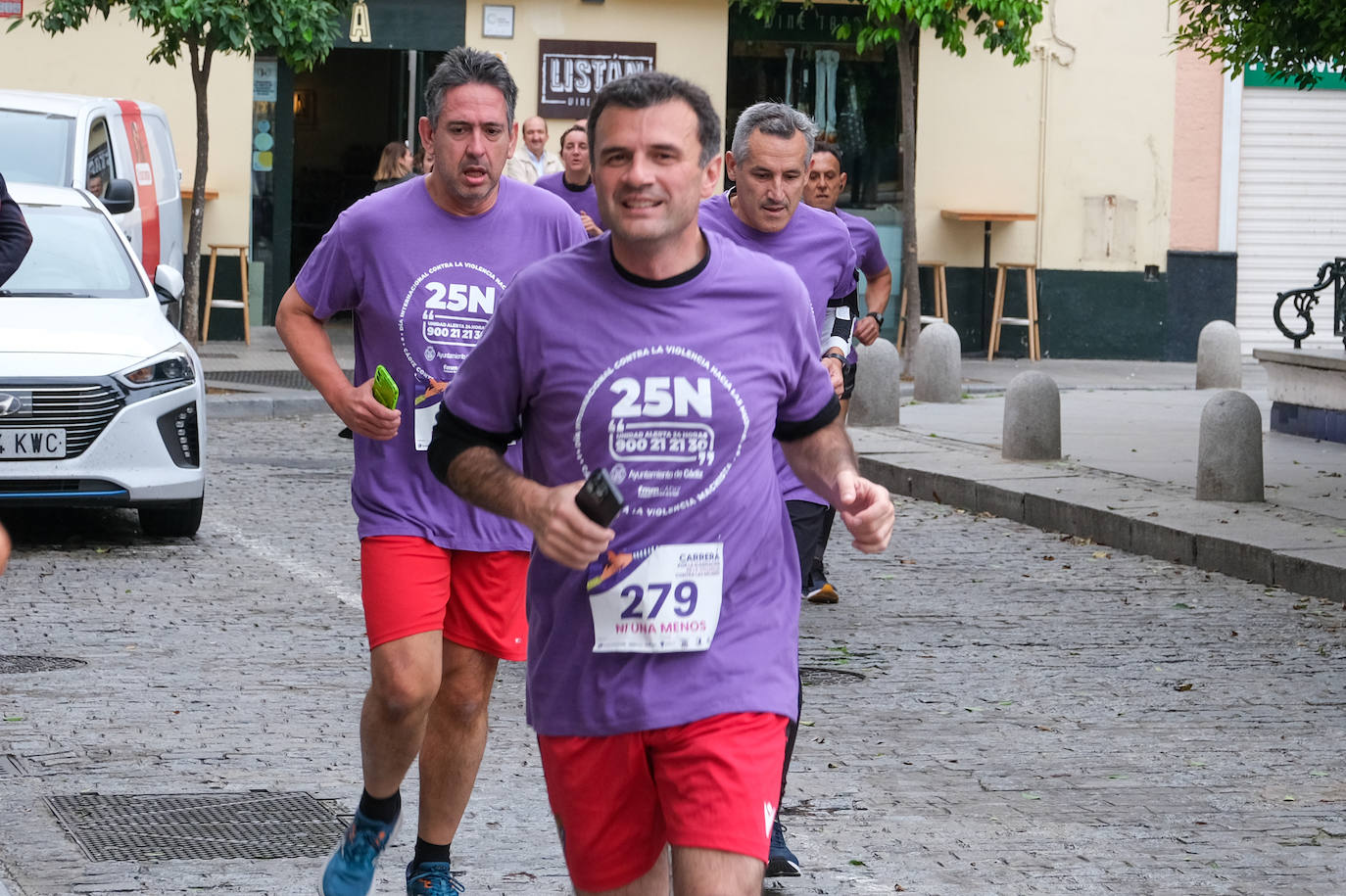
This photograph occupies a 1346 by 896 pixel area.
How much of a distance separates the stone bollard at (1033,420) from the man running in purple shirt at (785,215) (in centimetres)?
758

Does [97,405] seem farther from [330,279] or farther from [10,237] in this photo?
[330,279]

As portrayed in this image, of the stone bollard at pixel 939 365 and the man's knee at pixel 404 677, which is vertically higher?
Result: the stone bollard at pixel 939 365

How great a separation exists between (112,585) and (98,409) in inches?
40.9

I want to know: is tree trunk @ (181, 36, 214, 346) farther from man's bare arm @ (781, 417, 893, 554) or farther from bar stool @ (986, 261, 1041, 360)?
man's bare arm @ (781, 417, 893, 554)

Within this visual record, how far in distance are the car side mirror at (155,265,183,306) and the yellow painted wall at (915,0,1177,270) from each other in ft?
45.4

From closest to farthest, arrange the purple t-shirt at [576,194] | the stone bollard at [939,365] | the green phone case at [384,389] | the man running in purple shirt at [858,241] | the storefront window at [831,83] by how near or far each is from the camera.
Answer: the green phone case at [384,389]
the man running in purple shirt at [858,241]
the purple t-shirt at [576,194]
the stone bollard at [939,365]
the storefront window at [831,83]

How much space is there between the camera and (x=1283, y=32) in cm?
1172

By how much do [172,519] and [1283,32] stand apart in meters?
6.65

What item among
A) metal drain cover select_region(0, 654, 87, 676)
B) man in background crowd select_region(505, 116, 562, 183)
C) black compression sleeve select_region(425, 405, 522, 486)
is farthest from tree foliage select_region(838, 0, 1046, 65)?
black compression sleeve select_region(425, 405, 522, 486)

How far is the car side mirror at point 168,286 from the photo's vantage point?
11.0m

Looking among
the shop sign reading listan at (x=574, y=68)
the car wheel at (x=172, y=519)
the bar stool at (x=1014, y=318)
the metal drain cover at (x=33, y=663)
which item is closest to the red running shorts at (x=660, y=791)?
the metal drain cover at (x=33, y=663)

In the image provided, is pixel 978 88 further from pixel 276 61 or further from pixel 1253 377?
pixel 276 61

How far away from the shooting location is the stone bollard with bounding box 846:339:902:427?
51.4ft

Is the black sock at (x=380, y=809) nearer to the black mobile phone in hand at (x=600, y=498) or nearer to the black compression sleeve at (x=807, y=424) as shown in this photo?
the black compression sleeve at (x=807, y=424)
